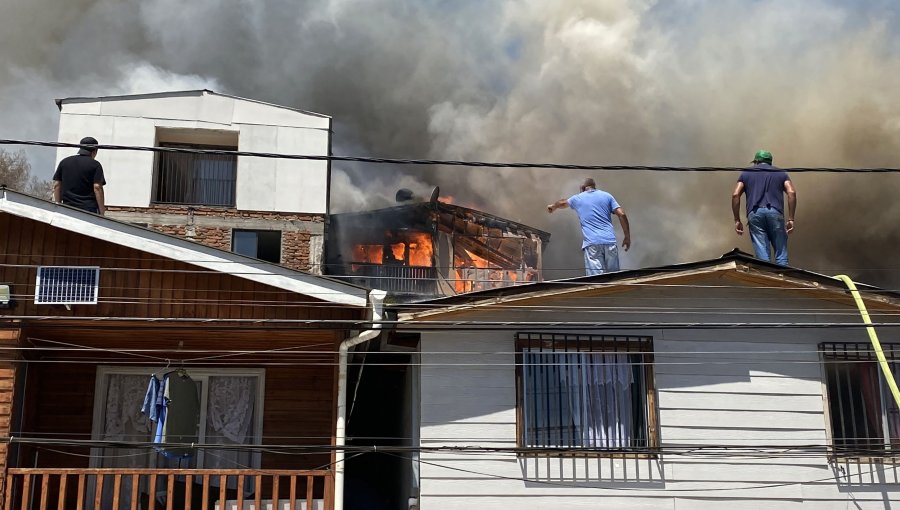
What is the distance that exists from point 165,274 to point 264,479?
278 centimetres

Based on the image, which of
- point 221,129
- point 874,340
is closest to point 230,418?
point 874,340

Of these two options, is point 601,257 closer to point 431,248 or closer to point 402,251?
point 431,248

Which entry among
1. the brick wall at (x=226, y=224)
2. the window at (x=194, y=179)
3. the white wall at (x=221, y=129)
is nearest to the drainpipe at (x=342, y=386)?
the brick wall at (x=226, y=224)

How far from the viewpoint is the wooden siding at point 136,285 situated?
10625 mm

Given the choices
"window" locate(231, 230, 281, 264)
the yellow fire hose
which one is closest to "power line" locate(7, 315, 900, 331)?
the yellow fire hose

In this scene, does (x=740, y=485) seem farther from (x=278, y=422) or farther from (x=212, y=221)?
(x=212, y=221)

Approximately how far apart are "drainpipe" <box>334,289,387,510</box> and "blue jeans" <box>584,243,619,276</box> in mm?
2808

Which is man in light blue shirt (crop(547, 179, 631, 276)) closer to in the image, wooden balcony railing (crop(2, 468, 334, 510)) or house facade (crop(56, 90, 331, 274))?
wooden balcony railing (crop(2, 468, 334, 510))

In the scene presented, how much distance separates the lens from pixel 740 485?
10398 millimetres

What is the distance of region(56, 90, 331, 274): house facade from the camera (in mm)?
19594

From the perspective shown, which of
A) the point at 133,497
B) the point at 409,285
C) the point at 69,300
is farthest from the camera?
the point at 409,285

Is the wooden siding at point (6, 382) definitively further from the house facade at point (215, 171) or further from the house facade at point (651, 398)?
the house facade at point (215, 171)

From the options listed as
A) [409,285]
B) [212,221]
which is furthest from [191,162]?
[409,285]

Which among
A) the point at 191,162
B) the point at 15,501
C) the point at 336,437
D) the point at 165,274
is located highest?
the point at 191,162
